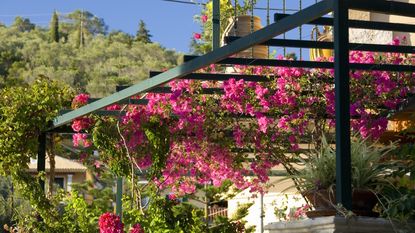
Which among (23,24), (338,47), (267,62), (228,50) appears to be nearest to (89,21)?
(23,24)

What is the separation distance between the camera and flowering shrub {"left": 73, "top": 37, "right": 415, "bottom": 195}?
9367 mm

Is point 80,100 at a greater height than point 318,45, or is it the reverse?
point 318,45

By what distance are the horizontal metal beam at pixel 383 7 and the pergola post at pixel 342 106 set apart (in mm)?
110

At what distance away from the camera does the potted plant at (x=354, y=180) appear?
213 inches

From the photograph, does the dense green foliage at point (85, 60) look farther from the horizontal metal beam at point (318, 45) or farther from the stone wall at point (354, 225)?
the stone wall at point (354, 225)

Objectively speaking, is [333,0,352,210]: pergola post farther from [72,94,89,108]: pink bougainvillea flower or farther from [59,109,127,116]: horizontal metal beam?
[72,94,89,108]: pink bougainvillea flower

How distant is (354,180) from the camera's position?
17.9 feet

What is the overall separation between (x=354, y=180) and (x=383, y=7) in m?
1.12

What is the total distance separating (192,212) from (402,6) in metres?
5.51

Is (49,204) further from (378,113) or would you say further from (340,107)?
(340,107)

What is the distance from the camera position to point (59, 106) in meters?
11.0

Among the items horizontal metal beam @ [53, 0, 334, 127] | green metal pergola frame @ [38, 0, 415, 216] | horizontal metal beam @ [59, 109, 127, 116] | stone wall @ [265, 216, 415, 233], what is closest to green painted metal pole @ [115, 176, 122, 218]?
horizontal metal beam @ [59, 109, 127, 116]

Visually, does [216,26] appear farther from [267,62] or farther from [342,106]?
[342,106]

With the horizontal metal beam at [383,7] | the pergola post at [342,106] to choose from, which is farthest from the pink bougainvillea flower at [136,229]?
the horizontal metal beam at [383,7]
